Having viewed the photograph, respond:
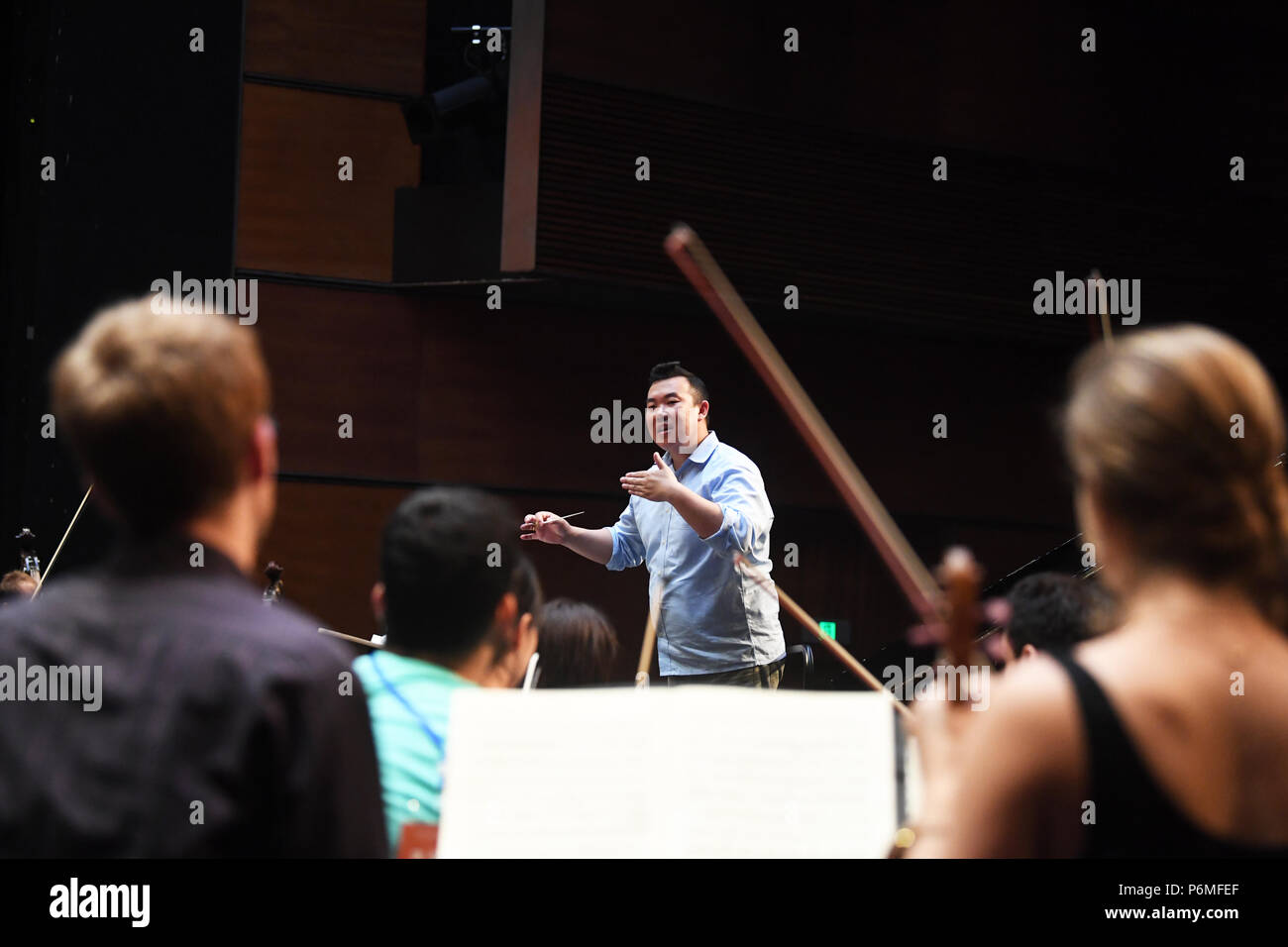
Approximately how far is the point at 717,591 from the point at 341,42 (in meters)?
3.24

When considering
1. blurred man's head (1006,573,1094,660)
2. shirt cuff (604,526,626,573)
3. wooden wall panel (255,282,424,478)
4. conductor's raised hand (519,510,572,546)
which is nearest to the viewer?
blurred man's head (1006,573,1094,660)

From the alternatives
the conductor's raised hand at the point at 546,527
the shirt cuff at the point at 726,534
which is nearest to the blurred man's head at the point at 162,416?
the shirt cuff at the point at 726,534

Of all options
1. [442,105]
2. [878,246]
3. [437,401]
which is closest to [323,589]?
[437,401]

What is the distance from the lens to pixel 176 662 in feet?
2.89

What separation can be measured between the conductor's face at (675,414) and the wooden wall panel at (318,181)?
7.37ft

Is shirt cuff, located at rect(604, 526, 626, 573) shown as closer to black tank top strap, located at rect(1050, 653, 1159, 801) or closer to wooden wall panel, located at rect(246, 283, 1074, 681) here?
wooden wall panel, located at rect(246, 283, 1074, 681)

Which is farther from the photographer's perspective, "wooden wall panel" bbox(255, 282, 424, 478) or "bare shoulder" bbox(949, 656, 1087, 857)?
"wooden wall panel" bbox(255, 282, 424, 478)

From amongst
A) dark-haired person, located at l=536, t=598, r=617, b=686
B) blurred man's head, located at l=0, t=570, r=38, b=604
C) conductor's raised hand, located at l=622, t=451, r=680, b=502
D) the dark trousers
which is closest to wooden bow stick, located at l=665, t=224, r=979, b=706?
dark-haired person, located at l=536, t=598, r=617, b=686

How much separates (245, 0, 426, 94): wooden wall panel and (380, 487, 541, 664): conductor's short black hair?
14.5ft

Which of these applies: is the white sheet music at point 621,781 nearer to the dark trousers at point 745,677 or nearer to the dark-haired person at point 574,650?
the dark-haired person at point 574,650

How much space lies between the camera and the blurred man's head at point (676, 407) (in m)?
3.61

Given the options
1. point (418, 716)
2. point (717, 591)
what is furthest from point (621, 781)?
point (717, 591)

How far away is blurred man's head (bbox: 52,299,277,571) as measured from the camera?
3.05ft
